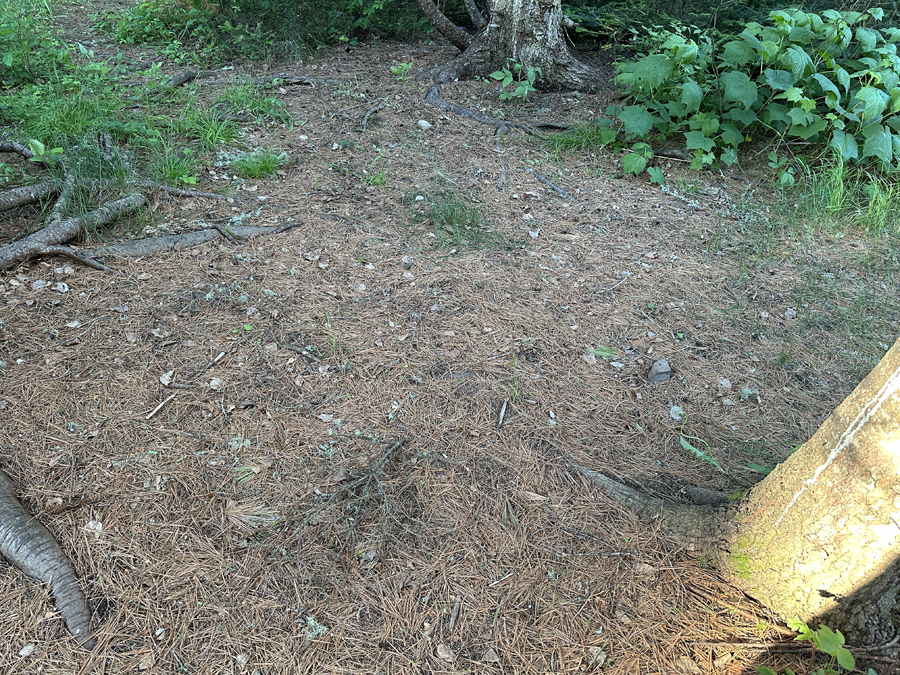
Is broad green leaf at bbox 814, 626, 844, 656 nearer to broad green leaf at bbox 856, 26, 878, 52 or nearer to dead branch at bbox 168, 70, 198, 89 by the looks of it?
broad green leaf at bbox 856, 26, 878, 52

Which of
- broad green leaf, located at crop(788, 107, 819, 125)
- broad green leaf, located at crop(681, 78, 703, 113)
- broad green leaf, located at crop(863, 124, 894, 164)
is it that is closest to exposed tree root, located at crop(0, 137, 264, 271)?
broad green leaf, located at crop(681, 78, 703, 113)

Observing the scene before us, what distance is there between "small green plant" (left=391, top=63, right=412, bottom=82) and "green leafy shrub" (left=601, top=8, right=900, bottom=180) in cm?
257

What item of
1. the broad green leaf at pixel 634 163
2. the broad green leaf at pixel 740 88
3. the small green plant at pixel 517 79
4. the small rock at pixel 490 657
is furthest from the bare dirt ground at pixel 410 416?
the small green plant at pixel 517 79

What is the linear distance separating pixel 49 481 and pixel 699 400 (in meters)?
3.08

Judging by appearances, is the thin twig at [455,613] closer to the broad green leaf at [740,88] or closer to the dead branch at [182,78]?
the broad green leaf at [740,88]

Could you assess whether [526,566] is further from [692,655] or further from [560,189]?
[560,189]

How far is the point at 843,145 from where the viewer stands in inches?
183

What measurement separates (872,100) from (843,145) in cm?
37

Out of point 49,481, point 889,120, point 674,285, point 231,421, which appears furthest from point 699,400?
point 889,120

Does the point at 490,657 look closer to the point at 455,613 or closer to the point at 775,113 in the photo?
the point at 455,613

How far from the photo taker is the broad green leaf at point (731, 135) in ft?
15.9

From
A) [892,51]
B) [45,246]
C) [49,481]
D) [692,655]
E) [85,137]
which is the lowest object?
[692,655]

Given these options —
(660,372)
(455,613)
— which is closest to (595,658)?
(455,613)

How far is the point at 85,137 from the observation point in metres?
4.36
